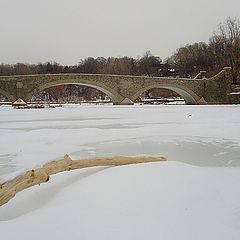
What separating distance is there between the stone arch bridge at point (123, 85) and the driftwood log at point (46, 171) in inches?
1277

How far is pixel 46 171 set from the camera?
486 centimetres

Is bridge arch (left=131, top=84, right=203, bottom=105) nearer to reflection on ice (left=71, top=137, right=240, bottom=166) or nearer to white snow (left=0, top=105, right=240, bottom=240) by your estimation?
reflection on ice (left=71, top=137, right=240, bottom=166)

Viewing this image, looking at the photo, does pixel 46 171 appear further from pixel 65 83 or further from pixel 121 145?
pixel 65 83

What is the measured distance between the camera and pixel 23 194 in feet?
13.6

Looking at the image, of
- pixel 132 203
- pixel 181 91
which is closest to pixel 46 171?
pixel 132 203

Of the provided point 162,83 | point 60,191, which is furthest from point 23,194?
point 162,83

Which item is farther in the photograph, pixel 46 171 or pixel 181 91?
pixel 181 91

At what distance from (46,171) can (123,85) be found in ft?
116

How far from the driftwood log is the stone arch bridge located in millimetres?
32446

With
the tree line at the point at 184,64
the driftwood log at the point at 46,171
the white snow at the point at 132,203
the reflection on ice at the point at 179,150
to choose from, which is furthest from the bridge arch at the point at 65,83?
the driftwood log at the point at 46,171

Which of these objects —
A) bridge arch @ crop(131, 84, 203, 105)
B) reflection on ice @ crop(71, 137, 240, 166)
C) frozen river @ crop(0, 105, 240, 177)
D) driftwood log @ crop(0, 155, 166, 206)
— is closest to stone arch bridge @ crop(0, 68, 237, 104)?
bridge arch @ crop(131, 84, 203, 105)

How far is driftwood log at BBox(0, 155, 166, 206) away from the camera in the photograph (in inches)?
A: 159

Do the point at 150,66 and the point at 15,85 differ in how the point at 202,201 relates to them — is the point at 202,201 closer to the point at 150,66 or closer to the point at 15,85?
the point at 15,85

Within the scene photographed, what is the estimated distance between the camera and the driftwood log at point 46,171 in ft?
13.3
